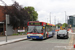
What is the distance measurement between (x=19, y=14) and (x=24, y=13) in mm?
2267

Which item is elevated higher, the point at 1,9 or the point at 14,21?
the point at 1,9

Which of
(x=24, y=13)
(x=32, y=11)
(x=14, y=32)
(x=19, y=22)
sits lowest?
(x=14, y=32)

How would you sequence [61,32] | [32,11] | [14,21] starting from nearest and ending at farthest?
[61,32] → [14,21] → [32,11]

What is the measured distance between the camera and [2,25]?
35844mm

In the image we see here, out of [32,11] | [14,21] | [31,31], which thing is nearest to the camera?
[31,31]

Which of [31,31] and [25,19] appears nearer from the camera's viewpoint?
[31,31]

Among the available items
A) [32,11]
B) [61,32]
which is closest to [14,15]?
[61,32]

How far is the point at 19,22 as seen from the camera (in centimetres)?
3559

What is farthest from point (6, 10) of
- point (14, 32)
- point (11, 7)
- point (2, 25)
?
point (14, 32)

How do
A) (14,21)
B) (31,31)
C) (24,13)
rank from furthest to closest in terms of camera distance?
(24,13), (14,21), (31,31)

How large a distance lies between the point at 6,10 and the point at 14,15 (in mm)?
2477

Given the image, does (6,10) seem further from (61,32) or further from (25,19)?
(61,32)

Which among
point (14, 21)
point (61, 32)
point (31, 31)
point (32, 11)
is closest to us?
point (31, 31)

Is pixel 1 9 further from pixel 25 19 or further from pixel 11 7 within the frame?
pixel 25 19
